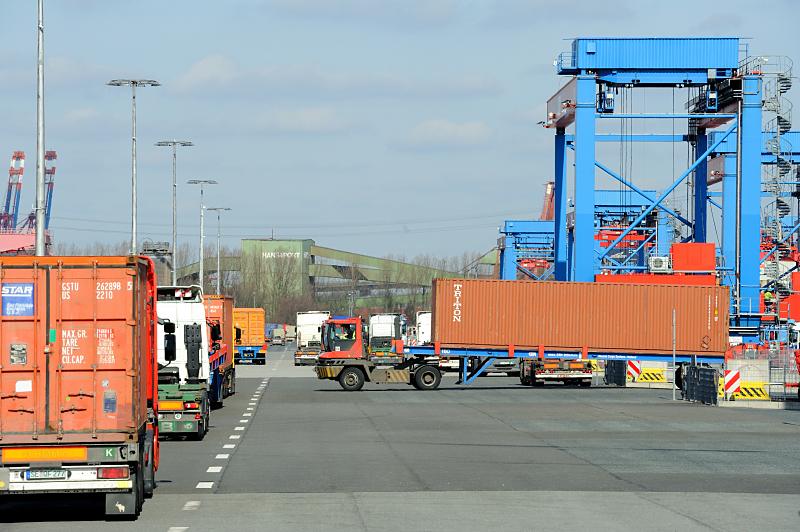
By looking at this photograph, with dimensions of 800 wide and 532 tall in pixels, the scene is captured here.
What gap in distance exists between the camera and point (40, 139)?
29.5 m

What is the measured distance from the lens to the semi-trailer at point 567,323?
45906 mm

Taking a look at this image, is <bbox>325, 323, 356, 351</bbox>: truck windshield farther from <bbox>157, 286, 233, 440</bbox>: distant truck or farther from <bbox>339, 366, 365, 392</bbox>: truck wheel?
<bbox>157, 286, 233, 440</bbox>: distant truck

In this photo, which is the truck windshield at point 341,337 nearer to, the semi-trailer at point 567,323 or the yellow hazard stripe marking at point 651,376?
the semi-trailer at point 567,323

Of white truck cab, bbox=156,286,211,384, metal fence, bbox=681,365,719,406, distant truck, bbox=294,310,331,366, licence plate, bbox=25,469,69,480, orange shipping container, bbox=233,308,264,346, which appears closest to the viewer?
licence plate, bbox=25,469,69,480

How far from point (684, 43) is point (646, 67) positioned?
5.87 feet

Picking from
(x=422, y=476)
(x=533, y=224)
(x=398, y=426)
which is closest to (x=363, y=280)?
(x=533, y=224)

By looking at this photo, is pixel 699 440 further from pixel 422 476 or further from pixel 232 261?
pixel 232 261

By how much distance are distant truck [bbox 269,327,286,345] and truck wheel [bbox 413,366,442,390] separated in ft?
281

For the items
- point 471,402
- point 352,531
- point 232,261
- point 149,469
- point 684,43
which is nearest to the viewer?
point 352,531

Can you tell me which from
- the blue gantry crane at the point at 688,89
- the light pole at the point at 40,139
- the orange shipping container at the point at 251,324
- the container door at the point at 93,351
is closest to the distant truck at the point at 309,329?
the orange shipping container at the point at 251,324

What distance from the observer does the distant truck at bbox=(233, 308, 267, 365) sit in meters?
73.8

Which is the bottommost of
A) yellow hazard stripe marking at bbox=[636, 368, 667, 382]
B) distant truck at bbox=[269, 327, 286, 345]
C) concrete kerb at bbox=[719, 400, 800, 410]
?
distant truck at bbox=[269, 327, 286, 345]

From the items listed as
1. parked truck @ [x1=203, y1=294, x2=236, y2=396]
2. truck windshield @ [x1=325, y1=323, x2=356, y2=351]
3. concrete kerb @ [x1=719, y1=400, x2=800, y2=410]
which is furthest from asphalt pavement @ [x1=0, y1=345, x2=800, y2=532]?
truck windshield @ [x1=325, y1=323, x2=356, y2=351]

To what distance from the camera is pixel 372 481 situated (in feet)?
54.3
